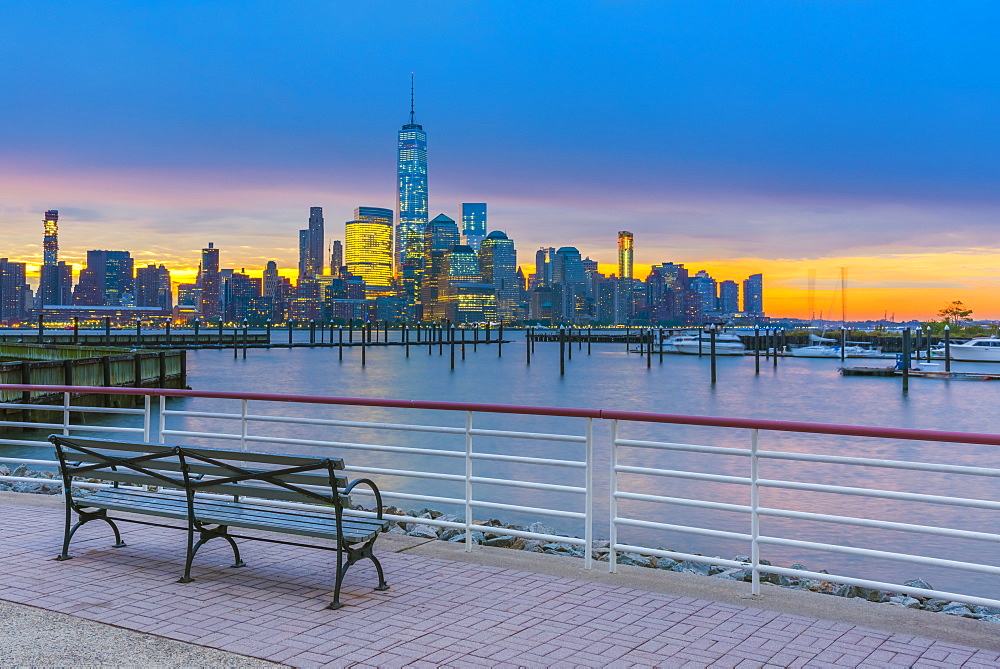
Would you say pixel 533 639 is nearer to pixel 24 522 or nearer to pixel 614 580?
pixel 614 580

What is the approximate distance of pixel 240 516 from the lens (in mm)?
6281

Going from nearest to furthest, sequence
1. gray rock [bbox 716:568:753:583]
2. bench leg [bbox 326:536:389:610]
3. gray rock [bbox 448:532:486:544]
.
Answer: bench leg [bbox 326:536:389:610] → gray rock [bbox 716:568:753:583] → gray rock [bbox 448:532:486:544]

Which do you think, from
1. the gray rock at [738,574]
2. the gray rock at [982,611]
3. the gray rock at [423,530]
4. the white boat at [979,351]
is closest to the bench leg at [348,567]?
the gray rock at [423,530]

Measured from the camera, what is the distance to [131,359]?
146 feet

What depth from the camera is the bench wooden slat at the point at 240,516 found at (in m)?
5.88

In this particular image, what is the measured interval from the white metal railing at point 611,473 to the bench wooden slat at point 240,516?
62cm

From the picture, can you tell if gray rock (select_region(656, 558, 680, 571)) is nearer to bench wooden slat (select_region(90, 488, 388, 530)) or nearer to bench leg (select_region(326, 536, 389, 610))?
bench wooden slat (select_region(90, 488, 388, 530))

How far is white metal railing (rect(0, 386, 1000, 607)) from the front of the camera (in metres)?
5.84

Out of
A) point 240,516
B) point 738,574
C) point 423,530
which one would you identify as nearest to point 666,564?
point 738,574

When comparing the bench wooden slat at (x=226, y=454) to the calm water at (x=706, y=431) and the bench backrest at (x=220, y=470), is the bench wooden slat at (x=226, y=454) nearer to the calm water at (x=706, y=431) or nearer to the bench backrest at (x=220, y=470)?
the bench backrest at (x=220, y=470)

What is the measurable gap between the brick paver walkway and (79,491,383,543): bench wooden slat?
441 mm

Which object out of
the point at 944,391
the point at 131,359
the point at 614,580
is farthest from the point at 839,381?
the point at 614,580

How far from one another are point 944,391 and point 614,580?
2536 inches

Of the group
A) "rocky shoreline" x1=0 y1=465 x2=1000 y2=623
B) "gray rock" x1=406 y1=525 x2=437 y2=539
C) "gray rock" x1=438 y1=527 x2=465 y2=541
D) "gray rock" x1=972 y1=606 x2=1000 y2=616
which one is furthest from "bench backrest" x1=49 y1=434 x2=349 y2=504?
"gray rock" x1=972 y1=606 x2=1000 y2=616
